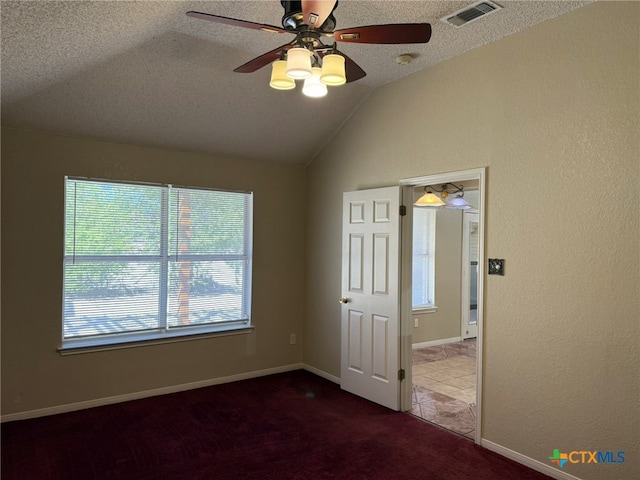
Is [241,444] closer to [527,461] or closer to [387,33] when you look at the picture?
[527,461]

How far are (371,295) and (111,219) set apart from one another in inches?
98.1

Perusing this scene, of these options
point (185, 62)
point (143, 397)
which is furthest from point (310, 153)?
point (143, 397)

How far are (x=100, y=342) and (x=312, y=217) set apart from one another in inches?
98.8

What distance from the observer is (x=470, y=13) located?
9.24ft

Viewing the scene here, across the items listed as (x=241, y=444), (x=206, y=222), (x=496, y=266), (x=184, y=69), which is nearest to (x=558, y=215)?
(x=496, y=266)

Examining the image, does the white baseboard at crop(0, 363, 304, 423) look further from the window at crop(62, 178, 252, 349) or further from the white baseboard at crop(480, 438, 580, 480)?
the white baseboard at crop(480, 438, 580, 480)

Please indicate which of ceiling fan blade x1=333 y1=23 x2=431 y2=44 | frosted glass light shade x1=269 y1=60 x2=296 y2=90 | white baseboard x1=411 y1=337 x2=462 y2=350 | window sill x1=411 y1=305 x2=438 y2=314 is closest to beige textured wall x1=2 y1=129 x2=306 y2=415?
window sill x1=411 y1=305 x2=438 y2=314

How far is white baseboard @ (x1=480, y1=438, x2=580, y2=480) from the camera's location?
2.81 metres

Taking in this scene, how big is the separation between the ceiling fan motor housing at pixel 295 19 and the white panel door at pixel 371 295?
1978 millimetres

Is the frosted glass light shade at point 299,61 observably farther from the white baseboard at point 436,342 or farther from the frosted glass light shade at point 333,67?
the white baseboard at point 436,342

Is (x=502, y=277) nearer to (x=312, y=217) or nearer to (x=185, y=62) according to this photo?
(x=312, y=217)

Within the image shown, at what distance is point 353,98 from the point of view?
438cm

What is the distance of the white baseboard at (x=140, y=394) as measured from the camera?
3687mm

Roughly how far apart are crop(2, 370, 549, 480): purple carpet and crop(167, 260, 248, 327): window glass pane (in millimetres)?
806
